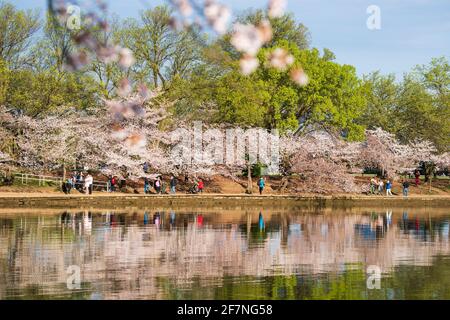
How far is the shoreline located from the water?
873 centimetres

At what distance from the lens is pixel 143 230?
34781 millimetres

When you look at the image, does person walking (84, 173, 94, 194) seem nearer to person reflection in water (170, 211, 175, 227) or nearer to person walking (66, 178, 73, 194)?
person walking (66, 178, 73, 194)

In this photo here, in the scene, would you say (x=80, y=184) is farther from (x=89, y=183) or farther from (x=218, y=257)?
(x=218, y=257)

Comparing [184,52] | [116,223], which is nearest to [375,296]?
[116,223]

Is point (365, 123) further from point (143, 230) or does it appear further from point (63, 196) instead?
point (143, 230)

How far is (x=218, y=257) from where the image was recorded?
25344 millimetres

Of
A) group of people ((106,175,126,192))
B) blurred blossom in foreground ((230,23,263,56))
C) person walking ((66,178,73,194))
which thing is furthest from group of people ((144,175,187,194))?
blurred blossom in foreground ((230,23,263,56))

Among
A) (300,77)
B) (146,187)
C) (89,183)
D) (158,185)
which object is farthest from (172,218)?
(300,77)

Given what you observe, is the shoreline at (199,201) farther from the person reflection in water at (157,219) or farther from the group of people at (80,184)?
the person reflection in water at (157,219)

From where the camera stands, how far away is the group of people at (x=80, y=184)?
58.0m

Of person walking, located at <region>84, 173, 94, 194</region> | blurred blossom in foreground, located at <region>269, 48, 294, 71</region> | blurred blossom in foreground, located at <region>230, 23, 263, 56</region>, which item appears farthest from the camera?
person walking, located at <region>84, 173, 94, 194</region>

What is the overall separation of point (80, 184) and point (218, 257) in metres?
37.9

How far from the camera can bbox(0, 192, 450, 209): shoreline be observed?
2046 inches

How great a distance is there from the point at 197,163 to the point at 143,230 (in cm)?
3273
